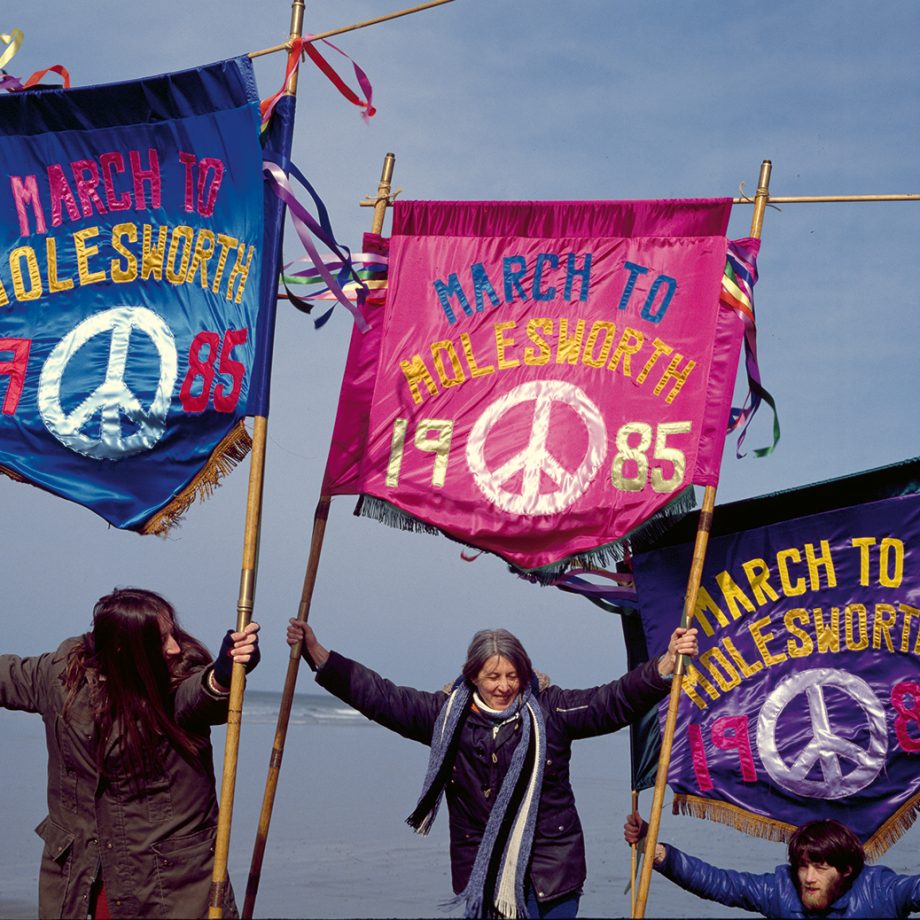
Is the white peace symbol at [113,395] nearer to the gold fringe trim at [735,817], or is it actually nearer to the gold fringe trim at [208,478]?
the gold fringe trim at [208,478]

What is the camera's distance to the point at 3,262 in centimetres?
614

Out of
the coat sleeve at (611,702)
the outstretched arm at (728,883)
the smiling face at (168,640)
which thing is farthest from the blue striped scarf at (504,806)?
the smiling face at (168,640)

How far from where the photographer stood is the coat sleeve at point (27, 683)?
465 cm

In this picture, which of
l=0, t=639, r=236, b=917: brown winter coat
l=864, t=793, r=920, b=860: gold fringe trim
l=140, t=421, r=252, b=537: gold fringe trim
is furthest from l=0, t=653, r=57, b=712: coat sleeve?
l=864, t=793, r=920, b=860: gold fringe trim

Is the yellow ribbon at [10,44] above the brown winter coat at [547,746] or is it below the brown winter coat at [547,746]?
above

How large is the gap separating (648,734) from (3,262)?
3.61 meters

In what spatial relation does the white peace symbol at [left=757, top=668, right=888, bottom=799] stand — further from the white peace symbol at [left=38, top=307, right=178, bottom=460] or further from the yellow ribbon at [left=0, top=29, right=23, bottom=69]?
the yellow ribbon at [left=0, top=29, right=23, bottom=69]

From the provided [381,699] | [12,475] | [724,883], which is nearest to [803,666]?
[724,883]

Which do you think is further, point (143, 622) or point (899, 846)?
point (899, 846)

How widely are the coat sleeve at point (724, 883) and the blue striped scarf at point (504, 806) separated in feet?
2.17

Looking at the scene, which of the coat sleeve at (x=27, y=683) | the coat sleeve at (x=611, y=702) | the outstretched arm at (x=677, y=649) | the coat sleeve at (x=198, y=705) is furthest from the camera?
the outstretched arm at (x=677, y=649)

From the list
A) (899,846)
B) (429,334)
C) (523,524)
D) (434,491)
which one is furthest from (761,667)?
(899,846)

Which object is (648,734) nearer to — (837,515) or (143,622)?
(837,515)

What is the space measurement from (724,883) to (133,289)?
3416mm
